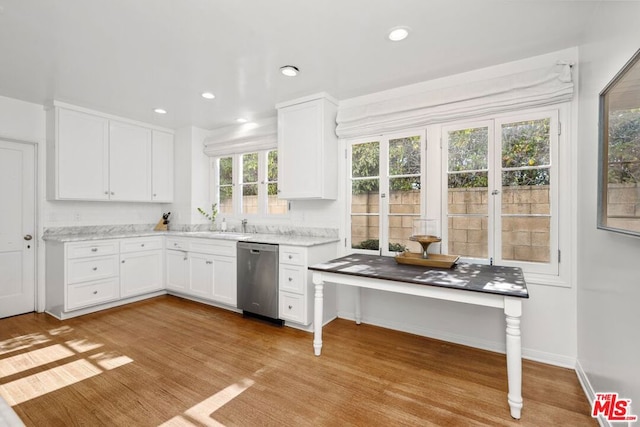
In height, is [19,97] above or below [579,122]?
above

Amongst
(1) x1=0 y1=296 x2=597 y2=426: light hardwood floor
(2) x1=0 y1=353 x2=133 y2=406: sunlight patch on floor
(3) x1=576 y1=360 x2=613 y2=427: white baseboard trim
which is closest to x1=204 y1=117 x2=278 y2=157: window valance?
(1) x1=0 y1=296 x2=597 y2=426: light hardwood floor

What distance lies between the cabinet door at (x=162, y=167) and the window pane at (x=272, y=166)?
1687mm

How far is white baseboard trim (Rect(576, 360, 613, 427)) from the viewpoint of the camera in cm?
170

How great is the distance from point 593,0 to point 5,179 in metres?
5.46

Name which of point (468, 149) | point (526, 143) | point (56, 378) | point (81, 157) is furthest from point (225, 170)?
point (526, 143)

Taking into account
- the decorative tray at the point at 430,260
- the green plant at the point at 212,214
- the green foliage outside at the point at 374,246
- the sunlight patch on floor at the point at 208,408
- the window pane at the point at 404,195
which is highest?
the window pane at the point at 404,195

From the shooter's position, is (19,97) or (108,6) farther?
(19,97)

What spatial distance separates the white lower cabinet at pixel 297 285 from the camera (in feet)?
10.1

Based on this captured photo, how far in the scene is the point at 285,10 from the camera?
6.39 feet

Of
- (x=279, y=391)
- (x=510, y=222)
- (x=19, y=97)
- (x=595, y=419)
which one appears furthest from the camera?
(x=19, y=97)

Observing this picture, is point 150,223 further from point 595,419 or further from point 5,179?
point 595,419

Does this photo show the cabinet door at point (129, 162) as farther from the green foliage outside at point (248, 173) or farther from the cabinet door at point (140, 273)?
the green foliage outside at point (248, 173)

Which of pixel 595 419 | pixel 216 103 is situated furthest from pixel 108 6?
pixel 595 419
